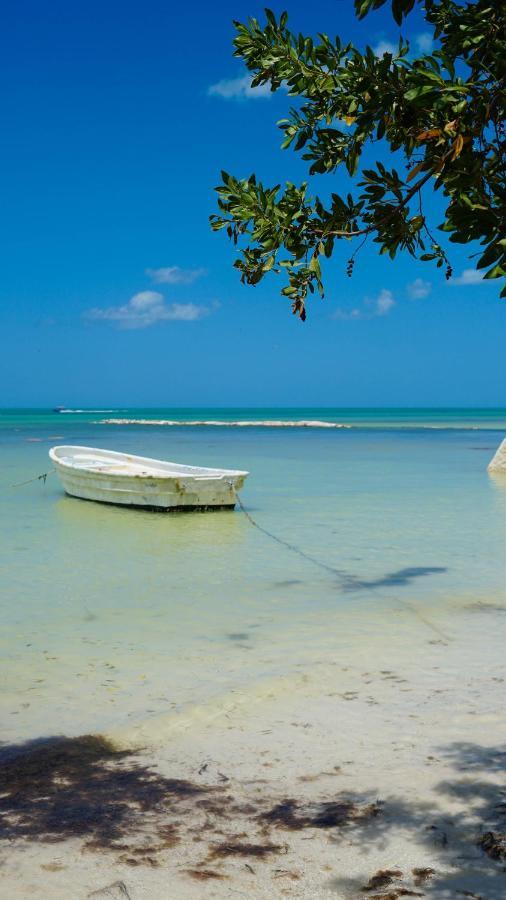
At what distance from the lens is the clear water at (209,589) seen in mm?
7016

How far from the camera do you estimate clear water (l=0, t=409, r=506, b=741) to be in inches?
276

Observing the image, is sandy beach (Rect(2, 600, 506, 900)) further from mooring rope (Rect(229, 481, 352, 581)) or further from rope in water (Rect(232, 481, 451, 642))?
mooring rope (Rect(229, 481, 352, 581))

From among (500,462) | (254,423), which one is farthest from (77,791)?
(254,423)

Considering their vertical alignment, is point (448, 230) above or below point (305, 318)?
above

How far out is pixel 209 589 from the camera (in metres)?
10.8

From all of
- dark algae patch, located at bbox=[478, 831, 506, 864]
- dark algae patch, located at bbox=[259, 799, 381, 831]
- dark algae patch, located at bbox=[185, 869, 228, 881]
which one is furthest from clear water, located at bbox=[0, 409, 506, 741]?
dark algae patch, located at bbox=[478, 831, 506, 864]

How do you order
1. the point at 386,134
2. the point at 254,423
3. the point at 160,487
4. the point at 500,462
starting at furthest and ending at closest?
the point at 254,423, the point at 500,462, the point at 160,487, the point at 386,134

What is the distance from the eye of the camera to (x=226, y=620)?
360 inches

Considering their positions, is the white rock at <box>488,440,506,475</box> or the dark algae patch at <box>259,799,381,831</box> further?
the white rock at <box>488,440,506,475</box>

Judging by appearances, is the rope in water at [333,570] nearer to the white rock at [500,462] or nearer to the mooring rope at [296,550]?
the mooring rope at [296,550]

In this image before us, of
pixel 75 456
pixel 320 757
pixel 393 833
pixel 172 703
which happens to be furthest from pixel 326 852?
pixel 75 456

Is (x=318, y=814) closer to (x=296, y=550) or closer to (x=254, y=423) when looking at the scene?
(x=296, y=550)

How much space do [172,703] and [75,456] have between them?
17.0 metres

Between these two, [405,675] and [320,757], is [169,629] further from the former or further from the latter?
[320,757]
